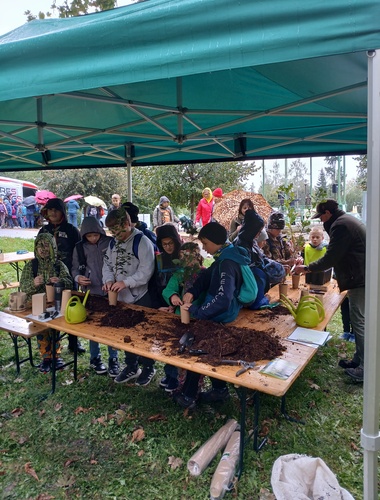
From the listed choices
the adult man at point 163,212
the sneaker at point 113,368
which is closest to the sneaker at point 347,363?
the sneaker at point 113,368

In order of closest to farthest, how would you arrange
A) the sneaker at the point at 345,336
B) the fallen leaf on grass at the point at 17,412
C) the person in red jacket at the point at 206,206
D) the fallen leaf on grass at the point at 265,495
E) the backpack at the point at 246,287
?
the fallen leaf on grass at the point at 265,495, the backpack at the point at 246,287, the fallen leaf on grass at the point at 17,412, the sneaker at the point at 345,336, the person in red jacket at the point at 206,206

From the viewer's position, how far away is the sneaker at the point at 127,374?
3.38 meters

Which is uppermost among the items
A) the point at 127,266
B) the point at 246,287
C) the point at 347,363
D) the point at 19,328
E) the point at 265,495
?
the point at 127,266

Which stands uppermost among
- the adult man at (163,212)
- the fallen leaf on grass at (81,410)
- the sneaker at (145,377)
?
the adult man at (163,212)

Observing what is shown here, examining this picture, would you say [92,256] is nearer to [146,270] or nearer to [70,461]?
[146,270]

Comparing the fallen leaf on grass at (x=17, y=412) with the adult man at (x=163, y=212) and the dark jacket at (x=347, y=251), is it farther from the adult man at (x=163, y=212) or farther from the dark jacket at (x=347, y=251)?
the adult man at (x=163, y=212)

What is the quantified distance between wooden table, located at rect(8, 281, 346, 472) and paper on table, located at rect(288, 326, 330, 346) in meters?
0.06

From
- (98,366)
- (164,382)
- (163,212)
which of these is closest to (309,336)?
(164,382)

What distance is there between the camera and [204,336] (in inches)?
89.9

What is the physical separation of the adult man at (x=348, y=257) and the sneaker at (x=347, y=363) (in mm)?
91

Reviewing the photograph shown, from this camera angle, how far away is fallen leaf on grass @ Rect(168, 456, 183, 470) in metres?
2.32

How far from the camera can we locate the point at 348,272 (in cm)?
333

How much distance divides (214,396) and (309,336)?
41.1 inches

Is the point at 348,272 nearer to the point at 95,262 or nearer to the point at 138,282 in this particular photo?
the point at 138,282
